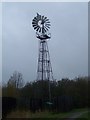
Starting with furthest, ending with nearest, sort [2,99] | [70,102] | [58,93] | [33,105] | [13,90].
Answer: [58,93], [70,102], [13,90], [33,105], [2,99]

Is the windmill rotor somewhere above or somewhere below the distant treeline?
above

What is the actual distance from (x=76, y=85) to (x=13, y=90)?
10657mm

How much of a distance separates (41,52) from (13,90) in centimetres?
544

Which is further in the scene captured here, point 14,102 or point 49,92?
point 49,92

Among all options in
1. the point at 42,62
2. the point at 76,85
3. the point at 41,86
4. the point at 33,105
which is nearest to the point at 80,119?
the point at 33,105

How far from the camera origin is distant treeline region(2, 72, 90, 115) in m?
34.6

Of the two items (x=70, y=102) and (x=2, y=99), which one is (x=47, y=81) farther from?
(x=2, y=99)

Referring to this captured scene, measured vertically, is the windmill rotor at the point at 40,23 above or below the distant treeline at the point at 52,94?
above

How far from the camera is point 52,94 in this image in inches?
1705

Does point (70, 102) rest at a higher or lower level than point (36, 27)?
lower

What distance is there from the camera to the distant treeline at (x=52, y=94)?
113 ft

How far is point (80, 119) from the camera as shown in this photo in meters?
24.3

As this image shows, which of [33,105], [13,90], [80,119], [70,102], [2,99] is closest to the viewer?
[80,119]

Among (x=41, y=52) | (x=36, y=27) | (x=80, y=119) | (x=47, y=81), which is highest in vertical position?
(x=36, y=27)
